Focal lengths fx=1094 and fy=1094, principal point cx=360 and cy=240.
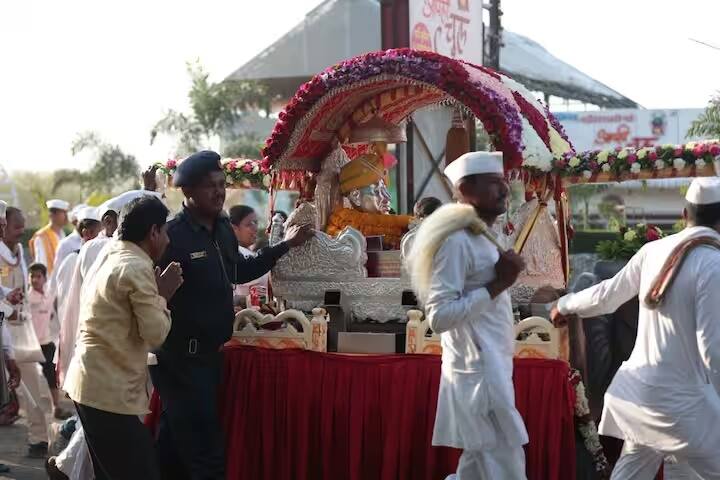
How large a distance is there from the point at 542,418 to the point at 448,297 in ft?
5.32

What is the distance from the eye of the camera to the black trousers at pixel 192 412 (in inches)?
245

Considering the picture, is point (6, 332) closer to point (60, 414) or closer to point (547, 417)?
point (60, 414)

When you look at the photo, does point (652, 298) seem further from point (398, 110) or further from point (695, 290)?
point (398, 110)

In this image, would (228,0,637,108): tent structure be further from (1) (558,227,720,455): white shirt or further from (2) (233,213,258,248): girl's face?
(1) (558,227,720,455): white shirt

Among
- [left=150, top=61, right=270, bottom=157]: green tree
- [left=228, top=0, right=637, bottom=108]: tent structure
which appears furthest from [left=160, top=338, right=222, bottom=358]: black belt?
[left=150, top=61, right=270, bottom=157]: green tree

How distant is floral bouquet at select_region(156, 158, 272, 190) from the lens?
8.25 metres

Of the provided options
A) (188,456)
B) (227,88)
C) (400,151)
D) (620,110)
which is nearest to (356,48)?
(227,88)

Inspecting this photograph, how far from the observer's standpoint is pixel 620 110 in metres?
52.6

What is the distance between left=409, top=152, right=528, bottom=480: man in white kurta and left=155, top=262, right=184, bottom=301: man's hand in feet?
4.37

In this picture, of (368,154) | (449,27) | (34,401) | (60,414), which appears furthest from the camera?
(449,27)

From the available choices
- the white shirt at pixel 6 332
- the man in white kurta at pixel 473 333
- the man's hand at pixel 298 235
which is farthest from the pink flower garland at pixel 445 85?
the white shirt at pixel 6 332

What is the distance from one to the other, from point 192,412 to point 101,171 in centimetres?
3753

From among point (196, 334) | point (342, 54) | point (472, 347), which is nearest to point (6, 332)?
point (196, 334)

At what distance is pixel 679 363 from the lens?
5.05 meters
